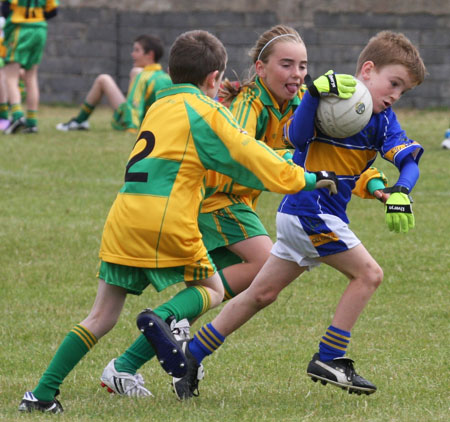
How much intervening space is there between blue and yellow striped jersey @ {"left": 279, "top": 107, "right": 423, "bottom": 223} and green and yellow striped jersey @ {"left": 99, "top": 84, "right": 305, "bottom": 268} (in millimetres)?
341

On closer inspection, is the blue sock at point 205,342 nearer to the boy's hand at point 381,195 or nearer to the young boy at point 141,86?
the boy's hand at point 381,195

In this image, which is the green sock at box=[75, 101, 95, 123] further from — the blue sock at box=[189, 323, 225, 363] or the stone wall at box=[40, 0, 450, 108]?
the blue sock at box=[189, 323, 225, 363]

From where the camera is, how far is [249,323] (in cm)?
660

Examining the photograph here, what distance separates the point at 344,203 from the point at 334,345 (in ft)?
2.15

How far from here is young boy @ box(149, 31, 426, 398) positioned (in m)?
4.44

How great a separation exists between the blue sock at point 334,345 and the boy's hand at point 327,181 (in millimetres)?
700

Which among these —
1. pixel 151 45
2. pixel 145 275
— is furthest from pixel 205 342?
pixel 151 45

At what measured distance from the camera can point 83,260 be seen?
27.2 feet

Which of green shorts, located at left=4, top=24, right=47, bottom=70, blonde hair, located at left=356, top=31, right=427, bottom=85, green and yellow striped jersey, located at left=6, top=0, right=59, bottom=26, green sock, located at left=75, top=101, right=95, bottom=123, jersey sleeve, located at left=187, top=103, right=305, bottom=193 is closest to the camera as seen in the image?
jersey sleeve, located at left=187, top=103, right=305, bottom=193

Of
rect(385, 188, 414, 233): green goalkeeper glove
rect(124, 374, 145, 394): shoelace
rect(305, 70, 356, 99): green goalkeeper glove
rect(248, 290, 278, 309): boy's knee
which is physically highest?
rect(305, 70, 356, 99): green goalkeeper glove

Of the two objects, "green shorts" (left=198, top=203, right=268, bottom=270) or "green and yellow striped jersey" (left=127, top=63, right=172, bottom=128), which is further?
"green and yellow striped jersey" (left=127, top=63, right=172, bottom=128)

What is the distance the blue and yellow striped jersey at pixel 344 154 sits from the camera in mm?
4465

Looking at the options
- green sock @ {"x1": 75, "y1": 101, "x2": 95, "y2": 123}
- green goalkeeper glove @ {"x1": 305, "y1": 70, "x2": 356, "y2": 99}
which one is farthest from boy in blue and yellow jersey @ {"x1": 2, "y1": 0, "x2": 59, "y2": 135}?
green goalkeeper glove @ {"x1": 305, "y1": 70, "x2": 356, "y2": 99}

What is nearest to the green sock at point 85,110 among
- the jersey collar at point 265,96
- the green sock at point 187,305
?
the jersey collar at point 265,96
